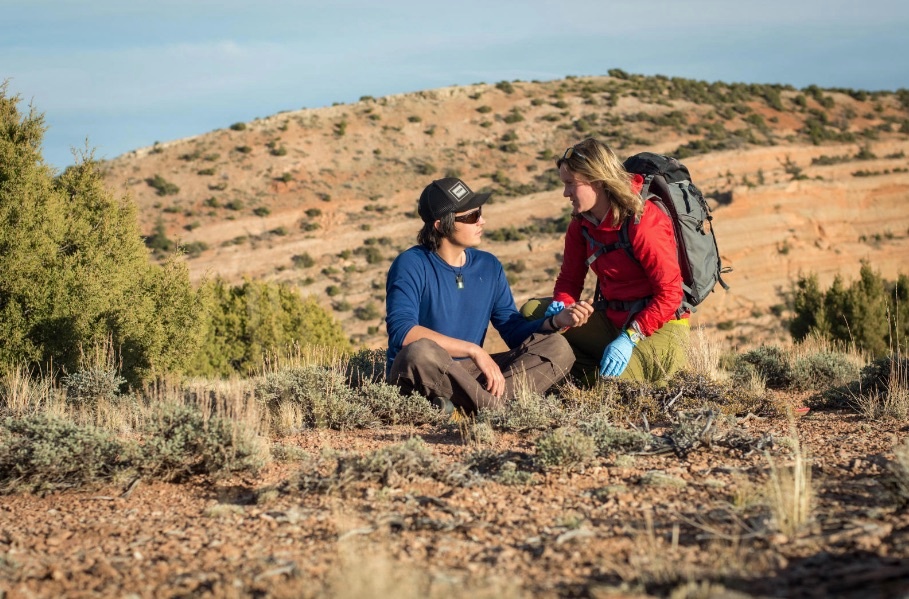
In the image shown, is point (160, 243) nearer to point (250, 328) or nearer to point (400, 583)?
point (250, 328)

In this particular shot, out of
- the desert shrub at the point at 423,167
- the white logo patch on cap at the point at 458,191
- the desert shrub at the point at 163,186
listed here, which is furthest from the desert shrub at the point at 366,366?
the desert shrub at the point at 163,186

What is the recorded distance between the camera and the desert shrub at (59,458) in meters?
4.44

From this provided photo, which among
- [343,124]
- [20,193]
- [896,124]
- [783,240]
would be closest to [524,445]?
[20,193]

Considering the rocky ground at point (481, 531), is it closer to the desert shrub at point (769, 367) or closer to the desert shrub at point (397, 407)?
the desert shrub at point (397, 407)

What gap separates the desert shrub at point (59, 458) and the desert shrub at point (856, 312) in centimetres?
1581

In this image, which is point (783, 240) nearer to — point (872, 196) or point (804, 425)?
point (872, 196)

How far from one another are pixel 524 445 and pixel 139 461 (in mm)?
2115

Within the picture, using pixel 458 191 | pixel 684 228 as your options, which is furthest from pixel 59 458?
pixel 684 228

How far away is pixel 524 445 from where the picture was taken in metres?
4.93

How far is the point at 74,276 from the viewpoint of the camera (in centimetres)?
1023

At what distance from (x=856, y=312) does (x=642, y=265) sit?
46.9ft

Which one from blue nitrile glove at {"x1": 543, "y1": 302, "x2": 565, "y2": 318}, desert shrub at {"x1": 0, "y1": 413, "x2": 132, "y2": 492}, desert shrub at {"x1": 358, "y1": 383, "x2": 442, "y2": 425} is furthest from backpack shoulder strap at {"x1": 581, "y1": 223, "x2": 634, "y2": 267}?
desert shrub at {"x1": 0, "y1": 413, "x2": 132, "y2": 492}

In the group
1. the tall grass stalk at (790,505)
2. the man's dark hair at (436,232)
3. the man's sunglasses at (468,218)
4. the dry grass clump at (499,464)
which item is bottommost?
the dry grass clump at (499,464)

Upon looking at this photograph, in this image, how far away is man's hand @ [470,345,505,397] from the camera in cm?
567
